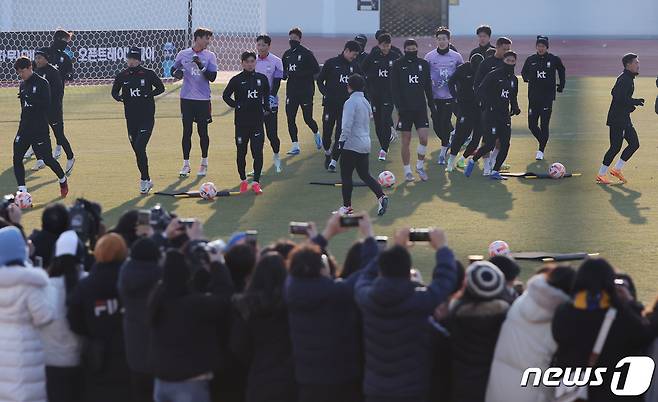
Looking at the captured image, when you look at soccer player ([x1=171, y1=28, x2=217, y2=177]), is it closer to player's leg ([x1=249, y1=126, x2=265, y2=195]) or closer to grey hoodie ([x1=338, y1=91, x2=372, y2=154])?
player's leg ([x1=249, y1=126, x2=265, y2=195])

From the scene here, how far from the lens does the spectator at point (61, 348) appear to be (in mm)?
7859

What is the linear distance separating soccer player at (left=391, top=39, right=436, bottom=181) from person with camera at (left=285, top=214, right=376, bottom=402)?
11168 mm

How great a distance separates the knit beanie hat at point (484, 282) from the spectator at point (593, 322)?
45cm

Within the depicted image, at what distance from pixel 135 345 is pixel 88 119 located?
20.7 metres

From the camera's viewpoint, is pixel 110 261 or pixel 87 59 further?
pixel 87 59

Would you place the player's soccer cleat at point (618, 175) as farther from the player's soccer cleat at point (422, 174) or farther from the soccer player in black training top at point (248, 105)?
the soccer player in black training top at point (248, 105)

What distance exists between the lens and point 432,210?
16219mm

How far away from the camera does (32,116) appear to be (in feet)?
55.4

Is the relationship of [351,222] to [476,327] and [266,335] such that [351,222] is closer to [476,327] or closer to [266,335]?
[266,335]

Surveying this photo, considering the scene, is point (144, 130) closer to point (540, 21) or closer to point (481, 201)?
point (481, 201)

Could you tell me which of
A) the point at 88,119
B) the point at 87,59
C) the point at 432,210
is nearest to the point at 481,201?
the point at 432,210

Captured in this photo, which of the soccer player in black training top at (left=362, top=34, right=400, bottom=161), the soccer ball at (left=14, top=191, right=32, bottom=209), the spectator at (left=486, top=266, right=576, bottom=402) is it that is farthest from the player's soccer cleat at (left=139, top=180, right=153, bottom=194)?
the spectator at (left=486, top=266, right=576, bottom=402)

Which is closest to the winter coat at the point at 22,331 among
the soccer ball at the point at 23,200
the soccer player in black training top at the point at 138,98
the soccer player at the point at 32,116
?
the soccer ball at the point at 23,200

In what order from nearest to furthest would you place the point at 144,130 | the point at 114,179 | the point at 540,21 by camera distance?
the point at 144,130
the point at 114,179
the point at 540,21
